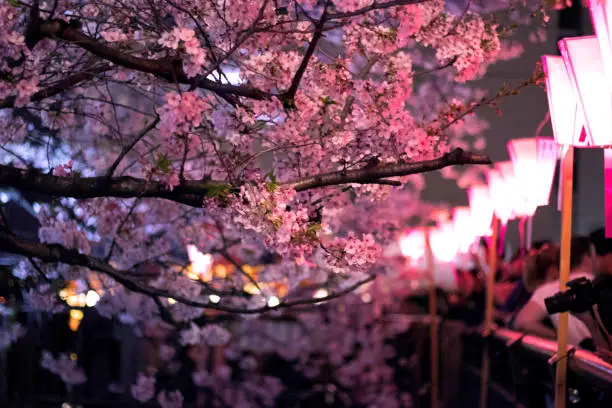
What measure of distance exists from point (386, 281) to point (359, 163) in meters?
14.5

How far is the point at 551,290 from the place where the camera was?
23.2 feet

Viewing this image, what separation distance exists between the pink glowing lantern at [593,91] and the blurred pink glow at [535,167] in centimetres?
221

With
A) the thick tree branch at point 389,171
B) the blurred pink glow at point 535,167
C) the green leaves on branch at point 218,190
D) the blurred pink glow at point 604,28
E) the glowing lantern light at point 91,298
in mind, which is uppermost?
the blurred pink glow at point 604,28

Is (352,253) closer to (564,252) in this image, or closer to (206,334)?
(564,252)

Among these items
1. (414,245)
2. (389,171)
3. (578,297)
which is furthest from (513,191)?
(414,245)

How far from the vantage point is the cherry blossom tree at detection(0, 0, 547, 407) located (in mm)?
3787

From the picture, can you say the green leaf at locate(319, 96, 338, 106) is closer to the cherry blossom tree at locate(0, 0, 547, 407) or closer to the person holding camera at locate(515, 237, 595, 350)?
the cherry blossom tree at locate(0, 0, 547, 407)

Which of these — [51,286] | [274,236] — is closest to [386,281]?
[51,286]

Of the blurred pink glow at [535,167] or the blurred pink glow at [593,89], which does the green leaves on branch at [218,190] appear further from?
the blurred pink glow at [535,167]

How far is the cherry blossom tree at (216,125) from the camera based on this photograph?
3.79 meters

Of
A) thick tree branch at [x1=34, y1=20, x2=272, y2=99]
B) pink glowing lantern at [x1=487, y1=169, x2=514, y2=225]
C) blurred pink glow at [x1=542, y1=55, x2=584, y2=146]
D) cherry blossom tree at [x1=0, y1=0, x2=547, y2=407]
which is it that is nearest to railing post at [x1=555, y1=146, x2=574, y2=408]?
blurred pink glow at [x1=542, y1=55, x2=584, y2=146]

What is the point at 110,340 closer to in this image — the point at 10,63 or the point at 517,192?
the point at 517,192

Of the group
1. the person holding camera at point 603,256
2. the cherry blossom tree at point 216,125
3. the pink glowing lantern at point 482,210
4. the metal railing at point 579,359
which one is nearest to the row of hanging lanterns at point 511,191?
the pink glowing lantern at point 482,210

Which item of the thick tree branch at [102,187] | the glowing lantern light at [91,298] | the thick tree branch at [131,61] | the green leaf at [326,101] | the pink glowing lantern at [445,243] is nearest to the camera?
the thick tree branch at [131,61]
